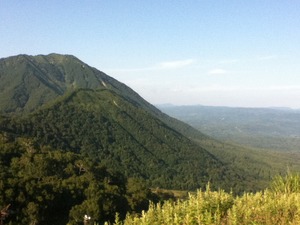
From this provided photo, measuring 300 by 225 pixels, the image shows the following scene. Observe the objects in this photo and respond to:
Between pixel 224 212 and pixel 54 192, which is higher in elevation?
pixel 224 212

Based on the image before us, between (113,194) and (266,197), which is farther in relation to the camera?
(113,194)

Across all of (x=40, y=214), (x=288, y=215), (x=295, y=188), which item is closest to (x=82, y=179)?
(x=40, y=214)

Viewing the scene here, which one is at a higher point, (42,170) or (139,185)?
(42,170)

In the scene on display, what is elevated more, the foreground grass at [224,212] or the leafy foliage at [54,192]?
the foreground grass at [224,212]

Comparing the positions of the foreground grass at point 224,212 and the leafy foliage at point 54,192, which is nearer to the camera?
the foreground grass at point 224,212

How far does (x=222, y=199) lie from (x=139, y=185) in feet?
271

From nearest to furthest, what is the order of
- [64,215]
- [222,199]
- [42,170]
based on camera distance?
[222,199]
[64,215]
[42,170]

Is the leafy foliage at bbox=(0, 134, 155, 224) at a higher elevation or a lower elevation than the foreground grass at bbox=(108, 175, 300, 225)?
lower

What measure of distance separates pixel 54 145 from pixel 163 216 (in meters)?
192

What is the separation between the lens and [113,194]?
7962cm

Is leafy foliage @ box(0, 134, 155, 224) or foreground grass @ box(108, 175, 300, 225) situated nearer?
foreground grass @ box(108, 175, 300, 225)

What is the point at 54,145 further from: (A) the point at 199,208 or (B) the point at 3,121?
(A) the point at 199,208

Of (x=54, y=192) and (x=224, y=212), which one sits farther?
(x=54, y=192)

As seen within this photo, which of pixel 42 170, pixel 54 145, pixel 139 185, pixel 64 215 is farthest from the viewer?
pixel 54 145
